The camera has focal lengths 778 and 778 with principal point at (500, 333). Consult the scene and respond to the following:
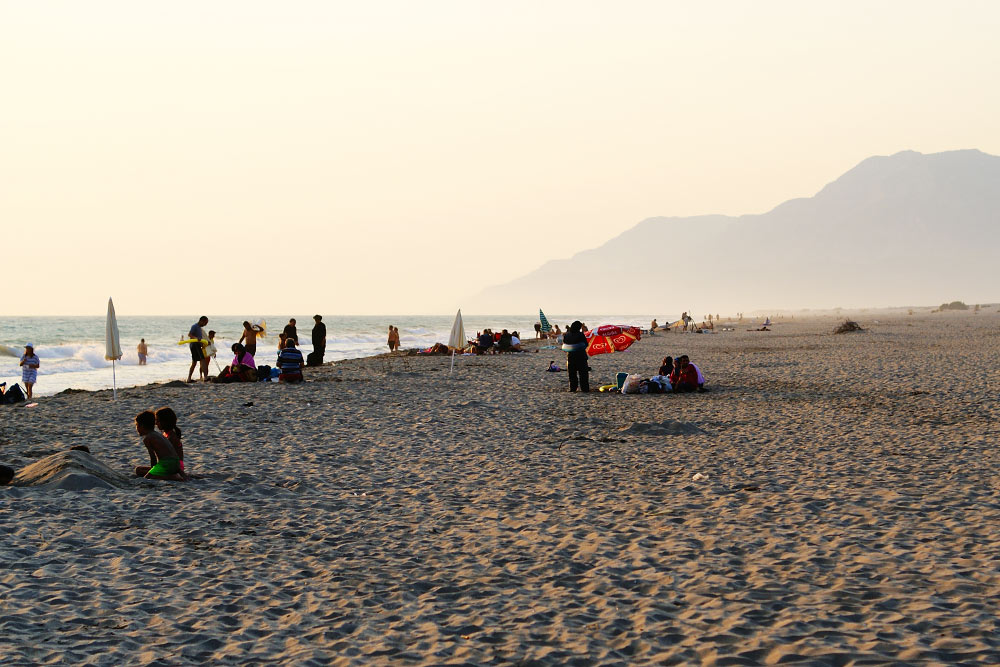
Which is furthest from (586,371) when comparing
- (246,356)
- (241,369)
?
(246,356)

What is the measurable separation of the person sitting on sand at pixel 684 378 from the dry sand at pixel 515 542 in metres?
4.42

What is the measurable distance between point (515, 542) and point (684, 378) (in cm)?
1264

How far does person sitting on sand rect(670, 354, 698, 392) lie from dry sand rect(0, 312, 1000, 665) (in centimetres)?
442

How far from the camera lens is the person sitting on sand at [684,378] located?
18750 millimetres

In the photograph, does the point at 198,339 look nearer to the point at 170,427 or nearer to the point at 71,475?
the point at 170,427

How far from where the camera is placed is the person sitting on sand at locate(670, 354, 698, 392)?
18.8 meters

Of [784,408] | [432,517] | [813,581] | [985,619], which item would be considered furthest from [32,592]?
[784,408]

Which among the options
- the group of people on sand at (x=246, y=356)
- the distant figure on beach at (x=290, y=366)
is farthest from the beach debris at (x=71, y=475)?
the distant figure on beach at (x=290, y=366)

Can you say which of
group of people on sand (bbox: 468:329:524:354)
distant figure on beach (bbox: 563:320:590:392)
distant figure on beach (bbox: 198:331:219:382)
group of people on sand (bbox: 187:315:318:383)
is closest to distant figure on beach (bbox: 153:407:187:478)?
group of people on sand (bbox: 187:315:318:383)

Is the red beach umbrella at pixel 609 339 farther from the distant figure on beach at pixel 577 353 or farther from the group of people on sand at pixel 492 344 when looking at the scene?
the group of people on sand at pixel 492 344

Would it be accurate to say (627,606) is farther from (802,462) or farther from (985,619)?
(802,462)

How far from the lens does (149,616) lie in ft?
17.1

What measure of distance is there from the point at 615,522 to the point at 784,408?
895 centimetres

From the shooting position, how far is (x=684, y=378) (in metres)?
18.8
